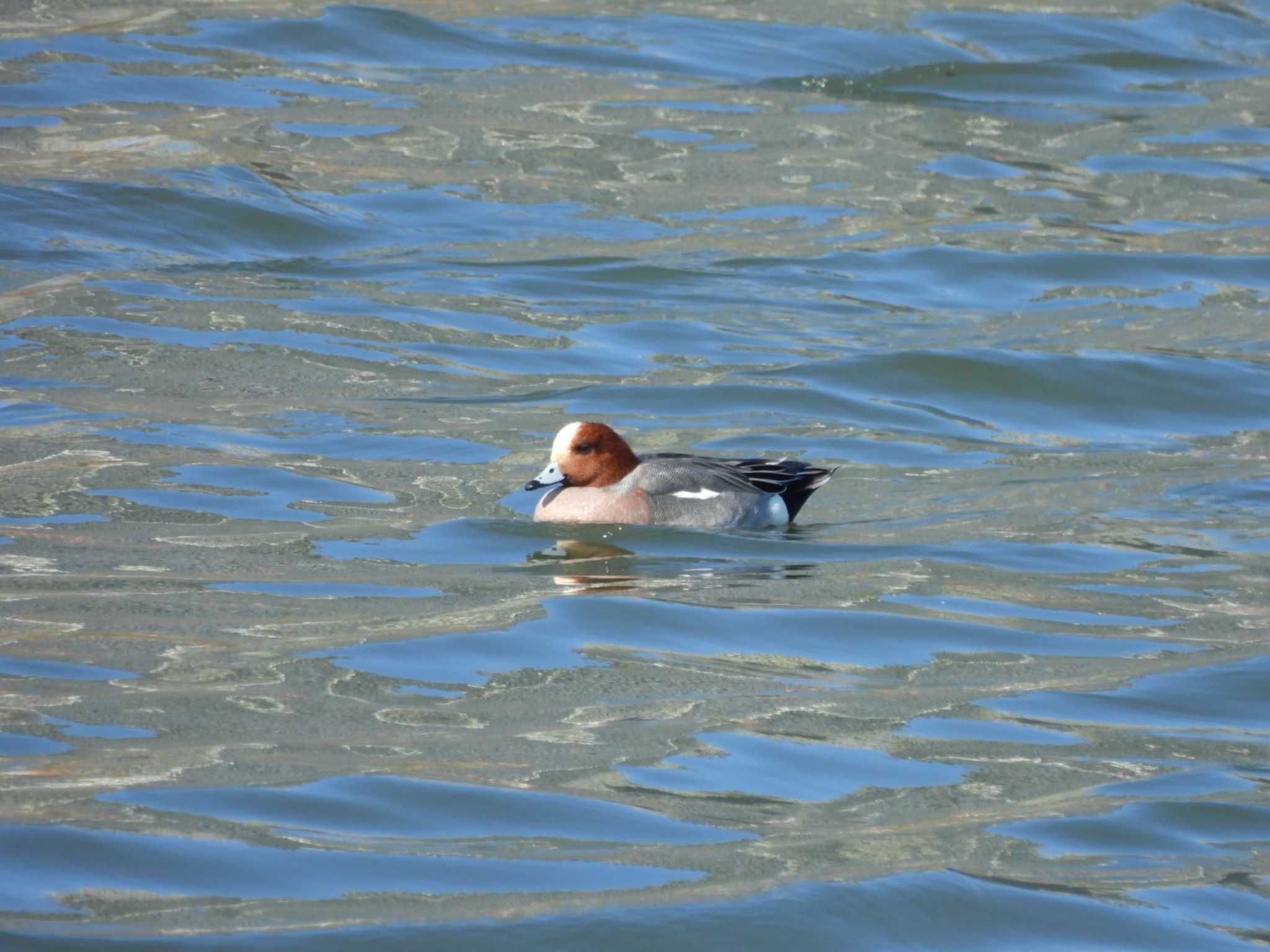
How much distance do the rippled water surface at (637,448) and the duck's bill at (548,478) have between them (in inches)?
8.8

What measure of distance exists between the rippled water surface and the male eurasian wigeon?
0.48 feet

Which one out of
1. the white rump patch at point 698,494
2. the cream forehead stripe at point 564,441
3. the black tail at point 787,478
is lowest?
the white rump patch at point 698,494

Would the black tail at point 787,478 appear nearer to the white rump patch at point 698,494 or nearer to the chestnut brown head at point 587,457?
the white rump patch at point 698,494

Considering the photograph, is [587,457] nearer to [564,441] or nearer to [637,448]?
[564,441]

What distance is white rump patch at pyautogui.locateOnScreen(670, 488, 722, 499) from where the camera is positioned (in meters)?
8.09

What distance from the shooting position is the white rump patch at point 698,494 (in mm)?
8086

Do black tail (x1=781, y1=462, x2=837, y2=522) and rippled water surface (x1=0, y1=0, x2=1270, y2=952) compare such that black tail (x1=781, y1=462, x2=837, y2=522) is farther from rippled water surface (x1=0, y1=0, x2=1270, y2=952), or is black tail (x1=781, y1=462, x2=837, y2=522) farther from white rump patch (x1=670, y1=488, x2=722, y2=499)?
white rump patch (x1=670, y1=488, x2=722, y2=499)

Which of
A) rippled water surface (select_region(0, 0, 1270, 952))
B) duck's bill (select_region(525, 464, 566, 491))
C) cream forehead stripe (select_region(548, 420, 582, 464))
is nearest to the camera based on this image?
rippled water surface (select_region(0, 0, 1270, 952))

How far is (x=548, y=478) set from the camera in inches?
314

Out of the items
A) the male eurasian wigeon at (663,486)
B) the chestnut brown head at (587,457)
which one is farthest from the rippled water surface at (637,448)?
the chestnut brown head at (587,457)

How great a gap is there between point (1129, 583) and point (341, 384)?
4507 millimetres

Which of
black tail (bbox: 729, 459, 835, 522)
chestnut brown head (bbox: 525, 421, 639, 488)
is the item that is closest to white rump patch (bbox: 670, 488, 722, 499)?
black tail (bbox: 729, 459, 835, 522)

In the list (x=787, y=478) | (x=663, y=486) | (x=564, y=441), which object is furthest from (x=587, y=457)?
(x=787, y=478)

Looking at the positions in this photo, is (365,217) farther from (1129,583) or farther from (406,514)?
(1129,583)
